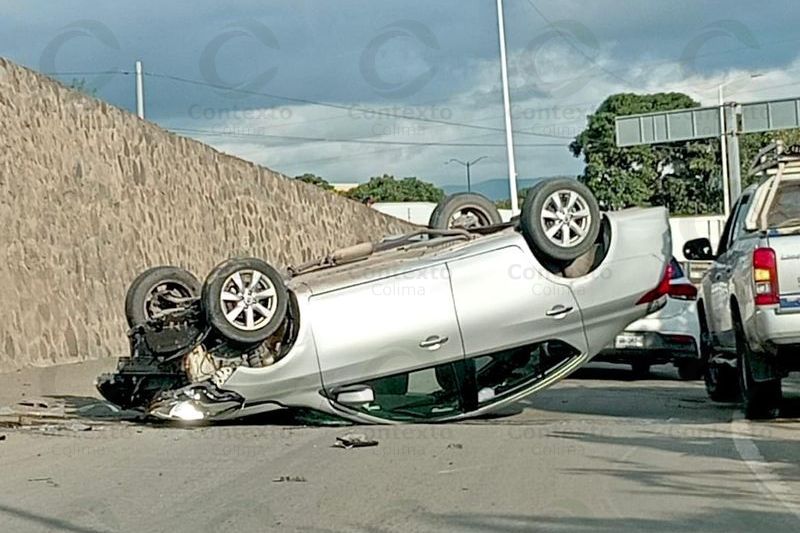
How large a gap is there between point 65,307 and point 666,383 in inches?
351

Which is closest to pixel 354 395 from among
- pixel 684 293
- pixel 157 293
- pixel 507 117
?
pixel 157 293

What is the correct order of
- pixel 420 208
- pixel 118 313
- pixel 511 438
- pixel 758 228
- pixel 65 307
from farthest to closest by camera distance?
pixel 420 208 < pixel 118 313 < pixel 65 307 < pixel 758 228 < pixel 511 438

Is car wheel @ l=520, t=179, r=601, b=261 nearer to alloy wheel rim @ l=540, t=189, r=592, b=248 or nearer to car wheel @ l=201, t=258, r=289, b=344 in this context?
alloy wheel rim @ l=540, t=189, r=592, b=248

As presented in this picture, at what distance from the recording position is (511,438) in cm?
1123

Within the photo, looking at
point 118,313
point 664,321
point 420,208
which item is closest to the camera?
point 664,321

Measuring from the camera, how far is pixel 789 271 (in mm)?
11195

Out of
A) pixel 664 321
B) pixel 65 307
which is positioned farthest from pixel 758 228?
pixel 65 307

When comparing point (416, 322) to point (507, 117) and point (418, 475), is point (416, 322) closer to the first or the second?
point (418, 475)

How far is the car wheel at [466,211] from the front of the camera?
44.4 ft

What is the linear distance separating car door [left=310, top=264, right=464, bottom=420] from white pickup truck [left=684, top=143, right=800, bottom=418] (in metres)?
2.58

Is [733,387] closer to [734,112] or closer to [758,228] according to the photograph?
[758,228]

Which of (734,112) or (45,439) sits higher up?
(734,112)

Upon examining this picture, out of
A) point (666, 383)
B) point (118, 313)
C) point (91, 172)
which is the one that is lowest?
point (666, 383)

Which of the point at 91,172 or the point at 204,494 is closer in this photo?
the point at 204,494
